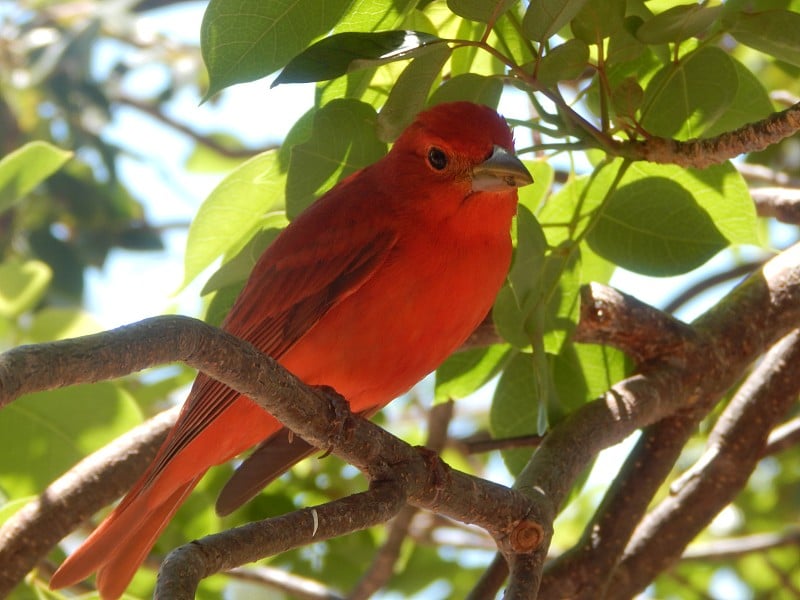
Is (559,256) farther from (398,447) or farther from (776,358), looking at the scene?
(776,358)

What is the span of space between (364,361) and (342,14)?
0.97 meters

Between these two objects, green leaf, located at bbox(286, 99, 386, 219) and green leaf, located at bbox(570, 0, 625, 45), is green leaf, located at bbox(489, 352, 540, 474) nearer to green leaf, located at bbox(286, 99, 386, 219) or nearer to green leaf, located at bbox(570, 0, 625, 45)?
green leaf, located at bbox(286, 99, 386, 219)

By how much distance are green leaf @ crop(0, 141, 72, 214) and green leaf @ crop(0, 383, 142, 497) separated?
594 mm

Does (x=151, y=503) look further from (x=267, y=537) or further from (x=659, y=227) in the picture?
(x=659, y=227)

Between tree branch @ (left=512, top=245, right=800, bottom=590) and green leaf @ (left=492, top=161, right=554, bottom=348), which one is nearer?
green leaf @ (left=492, top=161, right=554, bottom=348)

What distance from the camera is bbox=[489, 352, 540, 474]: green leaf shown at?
3.37m

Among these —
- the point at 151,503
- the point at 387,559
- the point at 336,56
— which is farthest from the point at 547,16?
the point at 387,559

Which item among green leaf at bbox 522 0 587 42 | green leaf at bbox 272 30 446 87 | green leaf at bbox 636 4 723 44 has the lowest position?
green leaf at bbox 272 30 446 87

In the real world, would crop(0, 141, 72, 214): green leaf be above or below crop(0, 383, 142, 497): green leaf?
above

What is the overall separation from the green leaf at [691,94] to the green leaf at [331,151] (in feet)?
2.21

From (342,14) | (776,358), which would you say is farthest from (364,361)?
(776,358)

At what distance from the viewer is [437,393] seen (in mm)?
3457

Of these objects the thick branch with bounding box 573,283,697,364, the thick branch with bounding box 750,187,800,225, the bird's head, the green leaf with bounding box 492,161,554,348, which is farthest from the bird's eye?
the thick branch with bounding box 750,187,800,225

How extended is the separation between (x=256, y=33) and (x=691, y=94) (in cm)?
109
